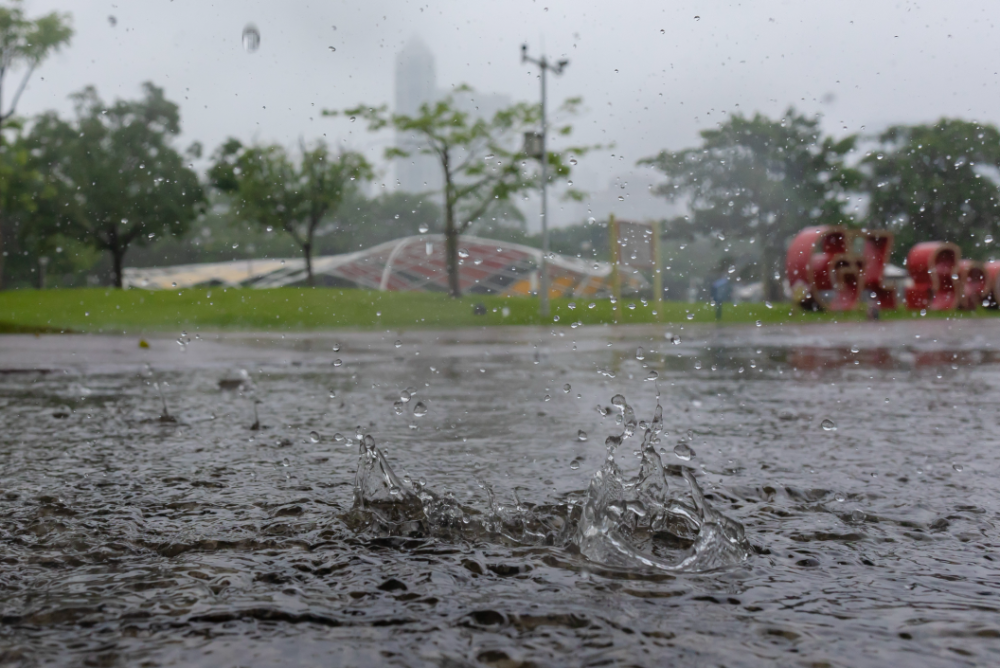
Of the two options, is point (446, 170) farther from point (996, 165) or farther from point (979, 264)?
point (979, 264)


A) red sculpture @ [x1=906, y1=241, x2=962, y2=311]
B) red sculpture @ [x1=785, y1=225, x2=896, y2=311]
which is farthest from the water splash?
red sculpture @ [x1=906, y1=241, x2=962, y2=311]

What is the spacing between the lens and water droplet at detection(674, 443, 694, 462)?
3.83m

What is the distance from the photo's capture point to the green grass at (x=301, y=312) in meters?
14.8

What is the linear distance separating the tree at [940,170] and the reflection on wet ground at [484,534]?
9.15 feet

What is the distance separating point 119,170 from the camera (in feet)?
52.2

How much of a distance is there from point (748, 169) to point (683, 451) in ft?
13.7

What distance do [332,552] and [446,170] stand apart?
886 centimetres

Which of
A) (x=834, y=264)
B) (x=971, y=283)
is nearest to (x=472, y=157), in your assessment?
(x=834, y=264)

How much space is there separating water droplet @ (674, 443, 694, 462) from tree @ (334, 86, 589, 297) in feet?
20.5

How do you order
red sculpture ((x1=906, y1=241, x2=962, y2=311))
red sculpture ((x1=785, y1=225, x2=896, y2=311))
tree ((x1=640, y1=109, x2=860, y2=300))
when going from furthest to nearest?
red sculpture ((x1=906, y1=241, x2=962, y2=311)) → red sculpture ((x1=785, y1=225, x2=896, y2=311)) → tree ((x1=640, y1=109, x2=860, y2=300))

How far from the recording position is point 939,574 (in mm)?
2160

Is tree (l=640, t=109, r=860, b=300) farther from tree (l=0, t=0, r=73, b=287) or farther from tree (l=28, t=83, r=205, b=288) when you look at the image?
tree (l=0, t=0, r=73, b=287)

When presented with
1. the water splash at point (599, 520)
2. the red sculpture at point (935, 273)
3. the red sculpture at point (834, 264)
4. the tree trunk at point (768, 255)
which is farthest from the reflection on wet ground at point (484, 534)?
the red sculpture at point (935, 273)

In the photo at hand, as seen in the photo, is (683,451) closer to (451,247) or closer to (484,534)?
(484,534)
